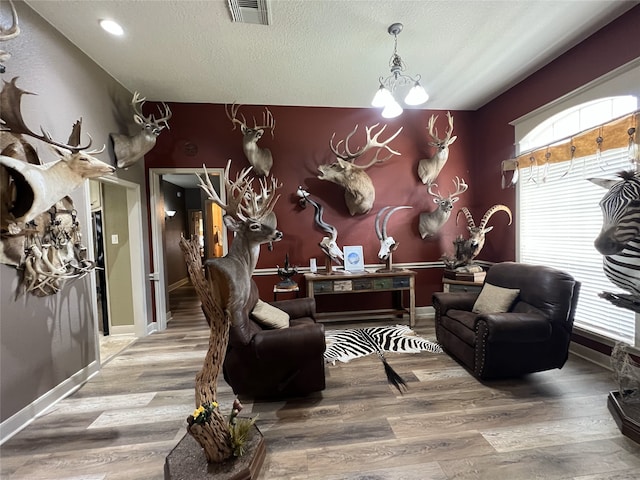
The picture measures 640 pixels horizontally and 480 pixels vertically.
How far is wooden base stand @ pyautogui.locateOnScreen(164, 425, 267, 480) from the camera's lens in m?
1.39

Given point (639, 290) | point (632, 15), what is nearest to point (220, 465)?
point (639, 290)

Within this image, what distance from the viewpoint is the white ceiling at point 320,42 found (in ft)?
7.07

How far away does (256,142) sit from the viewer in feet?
12.1

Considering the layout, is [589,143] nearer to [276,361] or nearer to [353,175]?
[353,175]

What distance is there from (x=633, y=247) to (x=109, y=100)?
4.83 metres

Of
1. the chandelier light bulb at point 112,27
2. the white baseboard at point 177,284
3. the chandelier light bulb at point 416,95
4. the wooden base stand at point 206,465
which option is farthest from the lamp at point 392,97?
the white baseboard at point 177,284

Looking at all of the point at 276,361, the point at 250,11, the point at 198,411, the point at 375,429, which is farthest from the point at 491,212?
the point at 198,411

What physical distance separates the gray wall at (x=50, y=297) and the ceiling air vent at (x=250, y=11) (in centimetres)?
159

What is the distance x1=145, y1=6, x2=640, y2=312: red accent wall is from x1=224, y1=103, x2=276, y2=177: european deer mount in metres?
0.13

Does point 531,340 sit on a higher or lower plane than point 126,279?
lower

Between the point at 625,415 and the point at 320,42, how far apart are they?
3.70 metres

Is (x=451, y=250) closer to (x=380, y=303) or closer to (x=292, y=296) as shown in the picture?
(x=380, y=303)

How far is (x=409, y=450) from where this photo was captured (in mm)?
1636

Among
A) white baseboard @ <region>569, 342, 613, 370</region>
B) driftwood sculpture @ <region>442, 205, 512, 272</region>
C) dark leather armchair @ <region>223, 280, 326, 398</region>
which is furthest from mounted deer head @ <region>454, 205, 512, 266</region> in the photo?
dark leather armchair @ <region>223, 280, 326, 398</region>
